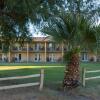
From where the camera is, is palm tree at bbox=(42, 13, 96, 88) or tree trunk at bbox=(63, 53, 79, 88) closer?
palm tree at bbox=(42, 13, 96, 88)

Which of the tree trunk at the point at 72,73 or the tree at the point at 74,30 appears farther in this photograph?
the tree trunk at the point at 72,73

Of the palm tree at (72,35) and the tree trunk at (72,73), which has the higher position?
the palm tree at (72,35)

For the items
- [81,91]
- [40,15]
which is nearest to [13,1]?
[40,15]

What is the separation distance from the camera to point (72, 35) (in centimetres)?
1662

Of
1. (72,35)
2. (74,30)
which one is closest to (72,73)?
(72,35)

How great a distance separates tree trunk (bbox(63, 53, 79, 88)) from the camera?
17016 mm

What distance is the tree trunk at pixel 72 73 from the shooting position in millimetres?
17016

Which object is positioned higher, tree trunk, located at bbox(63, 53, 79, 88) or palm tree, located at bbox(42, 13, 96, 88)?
palm tree, located at bbox(42, 13, 96, 88)

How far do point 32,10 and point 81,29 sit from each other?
2758 millimetres

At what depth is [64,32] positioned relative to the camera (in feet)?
54.7

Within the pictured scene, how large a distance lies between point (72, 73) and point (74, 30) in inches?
85.2

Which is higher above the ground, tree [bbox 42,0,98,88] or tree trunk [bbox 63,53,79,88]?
tree [bbox 42,0,98,88]

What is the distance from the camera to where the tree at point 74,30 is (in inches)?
656

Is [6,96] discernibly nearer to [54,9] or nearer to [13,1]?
[13,1]
